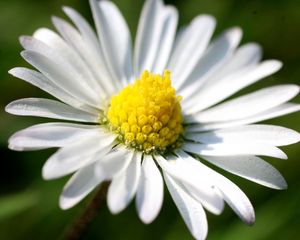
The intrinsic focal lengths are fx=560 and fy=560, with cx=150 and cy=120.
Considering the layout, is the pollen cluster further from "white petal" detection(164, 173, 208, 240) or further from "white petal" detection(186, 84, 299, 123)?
"white petal" detection(164, 173, 208, 240)

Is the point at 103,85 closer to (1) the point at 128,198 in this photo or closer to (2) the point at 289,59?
(1) the point at 128,198

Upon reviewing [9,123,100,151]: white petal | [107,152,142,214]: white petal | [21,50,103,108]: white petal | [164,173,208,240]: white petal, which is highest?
[21,50,103,108]: white petal

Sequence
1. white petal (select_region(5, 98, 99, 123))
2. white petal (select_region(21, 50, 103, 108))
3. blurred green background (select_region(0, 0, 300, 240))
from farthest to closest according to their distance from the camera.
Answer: blurred green background (select_region(0, 0, 300, 240))
white petal (select_region(21, 50, 103, 108))
white petal (select_region(5, 98, 99, 123))

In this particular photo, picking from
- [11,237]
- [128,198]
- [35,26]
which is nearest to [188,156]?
[128,198]

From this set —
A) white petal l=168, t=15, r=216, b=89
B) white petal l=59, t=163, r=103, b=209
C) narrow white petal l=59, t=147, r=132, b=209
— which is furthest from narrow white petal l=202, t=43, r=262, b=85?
white petal l=59, t=163, r=103, b=209

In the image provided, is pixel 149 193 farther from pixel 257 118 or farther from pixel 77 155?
pixel 257 118

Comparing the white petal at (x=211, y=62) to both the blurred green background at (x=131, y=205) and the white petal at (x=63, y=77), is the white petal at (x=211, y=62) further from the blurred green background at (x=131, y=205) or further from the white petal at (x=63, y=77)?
the blurred green background at (x=131, y=205)
